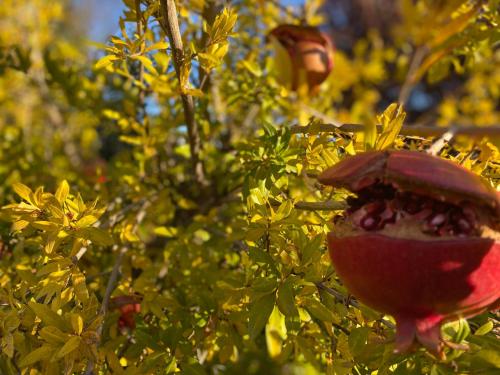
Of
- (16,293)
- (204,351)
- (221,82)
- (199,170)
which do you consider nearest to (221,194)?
(199,170)

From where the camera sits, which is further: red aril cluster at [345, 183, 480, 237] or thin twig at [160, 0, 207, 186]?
thin twig at [160, 0, 207, 186]

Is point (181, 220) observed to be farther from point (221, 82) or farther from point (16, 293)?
point (16, 293)

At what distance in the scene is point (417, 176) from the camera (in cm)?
46

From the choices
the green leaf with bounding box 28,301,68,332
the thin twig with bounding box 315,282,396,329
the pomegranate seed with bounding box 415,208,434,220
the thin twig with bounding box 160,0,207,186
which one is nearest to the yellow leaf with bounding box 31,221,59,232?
the green leaf with bounding box 28,301,68,332

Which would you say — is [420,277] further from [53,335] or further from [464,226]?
[53,335]

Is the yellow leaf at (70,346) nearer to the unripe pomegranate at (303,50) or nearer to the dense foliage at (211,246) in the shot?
the dense foliage at (211,246)

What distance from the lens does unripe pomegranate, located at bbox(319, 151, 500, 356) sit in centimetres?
47

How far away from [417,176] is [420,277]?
3.7 inches

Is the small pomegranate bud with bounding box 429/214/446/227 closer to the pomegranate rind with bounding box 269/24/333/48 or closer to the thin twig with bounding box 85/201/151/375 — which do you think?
the thin twig with bounding box 85/201/151/375

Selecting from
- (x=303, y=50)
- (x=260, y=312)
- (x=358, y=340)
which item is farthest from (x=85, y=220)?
(x=303, y=50)

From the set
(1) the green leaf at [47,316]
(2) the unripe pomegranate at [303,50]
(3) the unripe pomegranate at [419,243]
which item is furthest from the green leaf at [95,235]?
(2) the unripe pomegranate at [303,50]

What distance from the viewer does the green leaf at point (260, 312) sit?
63 centimetres

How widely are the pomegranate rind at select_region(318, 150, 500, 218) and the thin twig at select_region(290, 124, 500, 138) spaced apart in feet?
0.11

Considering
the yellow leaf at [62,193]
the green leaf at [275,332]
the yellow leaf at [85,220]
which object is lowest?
the green leaf at [275,332]
